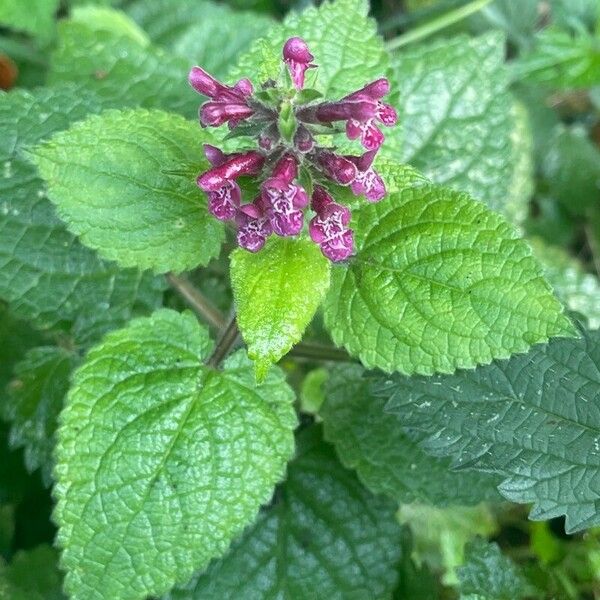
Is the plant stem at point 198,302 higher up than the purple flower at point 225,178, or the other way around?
the purple flower at point 225,178

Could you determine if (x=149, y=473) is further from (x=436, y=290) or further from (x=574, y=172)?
(x=574, y=172)

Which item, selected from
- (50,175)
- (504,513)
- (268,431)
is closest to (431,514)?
(504,513)

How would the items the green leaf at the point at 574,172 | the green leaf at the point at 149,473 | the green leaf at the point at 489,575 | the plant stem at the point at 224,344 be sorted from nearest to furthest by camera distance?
the green leaf at the point at 149,473 → the plant stem at the point at 224,344 → the green leaf at the point at 489,575 → the green leaf at the point at 574,172

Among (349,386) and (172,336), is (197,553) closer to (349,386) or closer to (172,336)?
(172,336)

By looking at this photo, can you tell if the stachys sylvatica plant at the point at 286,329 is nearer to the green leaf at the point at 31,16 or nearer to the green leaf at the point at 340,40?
the green leaf at the point at 340,40

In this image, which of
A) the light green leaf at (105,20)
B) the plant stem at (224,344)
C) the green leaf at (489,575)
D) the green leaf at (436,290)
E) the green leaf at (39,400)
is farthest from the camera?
the light green leaf at (105,20)


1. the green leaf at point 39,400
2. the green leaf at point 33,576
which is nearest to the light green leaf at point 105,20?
the green leaf at point 39,400

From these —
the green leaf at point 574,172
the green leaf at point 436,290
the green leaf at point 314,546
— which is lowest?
the green leaf at point 314,546

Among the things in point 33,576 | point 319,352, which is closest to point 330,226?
point 319,352

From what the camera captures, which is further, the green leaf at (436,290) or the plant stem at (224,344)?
the plant stem at (224,344)
